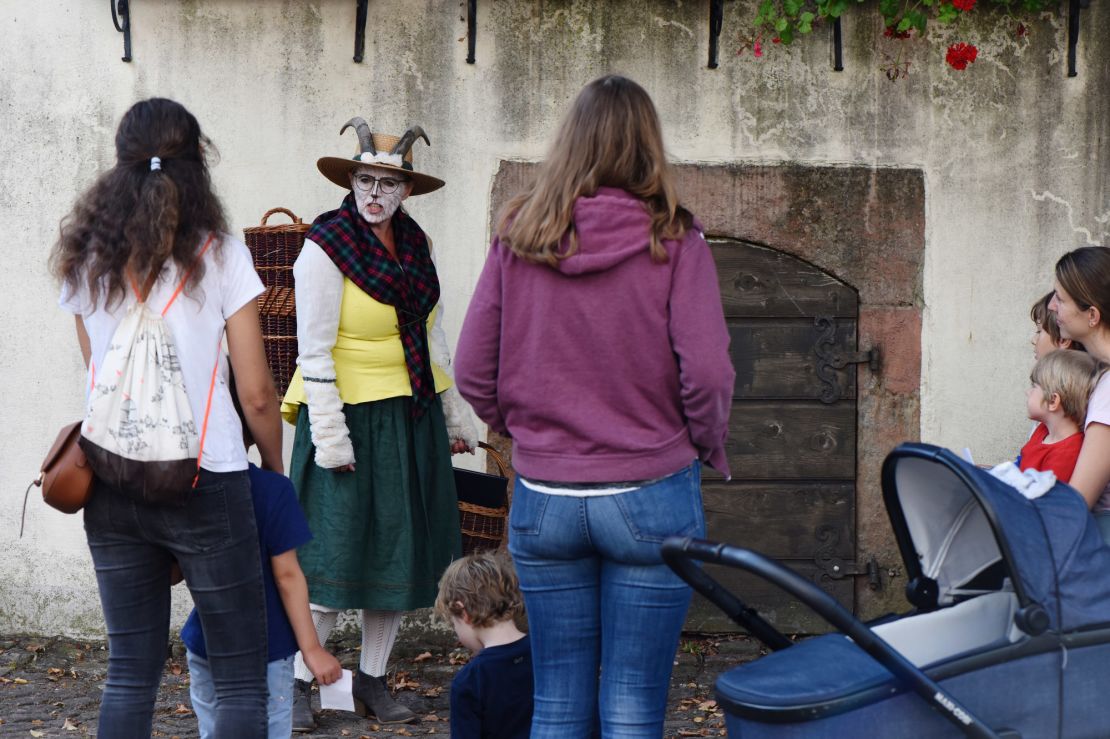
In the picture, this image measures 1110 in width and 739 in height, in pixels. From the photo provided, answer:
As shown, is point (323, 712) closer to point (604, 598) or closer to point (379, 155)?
point (379, 155)

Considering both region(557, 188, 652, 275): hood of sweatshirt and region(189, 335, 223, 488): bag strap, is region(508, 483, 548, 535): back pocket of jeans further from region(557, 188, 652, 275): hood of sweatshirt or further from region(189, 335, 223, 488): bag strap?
region(189, 335, 223, 488): bag strap

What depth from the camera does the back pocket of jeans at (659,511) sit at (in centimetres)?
301

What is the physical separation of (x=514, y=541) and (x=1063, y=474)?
1.76 meters

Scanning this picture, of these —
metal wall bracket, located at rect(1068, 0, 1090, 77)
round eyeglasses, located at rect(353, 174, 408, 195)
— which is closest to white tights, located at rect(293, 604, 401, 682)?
round eyeglasses, located at rect(353, 174, 408, 195)

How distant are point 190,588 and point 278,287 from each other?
2207mm

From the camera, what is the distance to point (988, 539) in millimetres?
3205

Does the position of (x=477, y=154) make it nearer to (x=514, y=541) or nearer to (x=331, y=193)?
(x=331, y=193)

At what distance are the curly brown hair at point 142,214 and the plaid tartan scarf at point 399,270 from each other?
4.61 feet

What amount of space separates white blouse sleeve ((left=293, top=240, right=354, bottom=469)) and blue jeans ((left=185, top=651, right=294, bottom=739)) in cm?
122

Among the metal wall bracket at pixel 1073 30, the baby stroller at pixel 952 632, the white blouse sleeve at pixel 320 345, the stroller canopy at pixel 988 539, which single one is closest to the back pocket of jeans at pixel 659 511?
the baby stroller at pixel 952 632

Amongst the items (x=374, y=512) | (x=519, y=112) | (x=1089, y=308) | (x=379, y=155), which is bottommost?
(x=374, y=512)

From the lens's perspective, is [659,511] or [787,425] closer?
[659,511]

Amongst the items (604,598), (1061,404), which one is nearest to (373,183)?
(604,598)

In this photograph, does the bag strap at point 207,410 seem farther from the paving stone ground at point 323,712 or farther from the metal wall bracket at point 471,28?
the metal wall bracket at point 471,28
